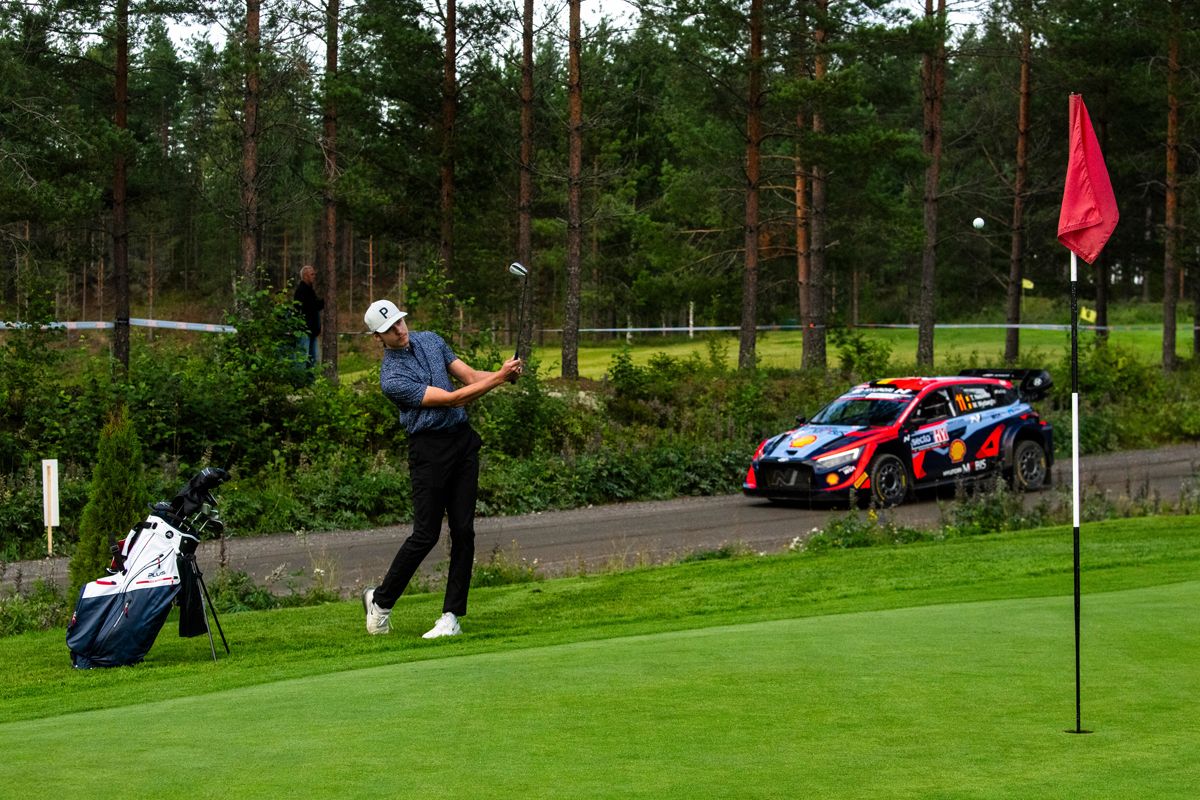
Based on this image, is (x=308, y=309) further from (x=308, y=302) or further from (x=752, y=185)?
(x=752, y=185)

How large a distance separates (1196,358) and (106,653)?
43588 mm

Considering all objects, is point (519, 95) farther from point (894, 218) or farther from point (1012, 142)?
point (1012, 142)

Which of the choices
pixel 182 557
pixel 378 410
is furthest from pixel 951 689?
pixel 378 410

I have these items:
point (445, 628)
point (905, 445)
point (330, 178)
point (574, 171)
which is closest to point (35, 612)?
point (445, 628)

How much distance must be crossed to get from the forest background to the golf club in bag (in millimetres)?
3710

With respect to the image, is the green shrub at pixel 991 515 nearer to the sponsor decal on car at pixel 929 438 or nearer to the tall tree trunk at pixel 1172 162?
the sponsor decal on car at pixel 929 438

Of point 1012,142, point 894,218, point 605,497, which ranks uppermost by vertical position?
point 1012,142

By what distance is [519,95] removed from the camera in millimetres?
34781

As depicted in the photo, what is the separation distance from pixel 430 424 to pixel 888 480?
12572 millimetres

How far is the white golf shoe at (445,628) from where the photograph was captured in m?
10.4

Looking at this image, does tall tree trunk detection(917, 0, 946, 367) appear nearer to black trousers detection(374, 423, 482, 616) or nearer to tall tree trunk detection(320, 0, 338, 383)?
tall tree trunk detection(320, 0, 338, 383)

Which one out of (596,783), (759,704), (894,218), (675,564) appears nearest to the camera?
(596,783)

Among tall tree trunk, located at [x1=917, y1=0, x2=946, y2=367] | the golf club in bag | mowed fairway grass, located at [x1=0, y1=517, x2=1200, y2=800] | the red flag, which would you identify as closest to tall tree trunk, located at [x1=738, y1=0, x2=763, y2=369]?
tall tree trunk, located at [x1=917, y1=0, x2=946, y2=367]

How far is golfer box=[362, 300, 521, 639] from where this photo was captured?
9938mm
